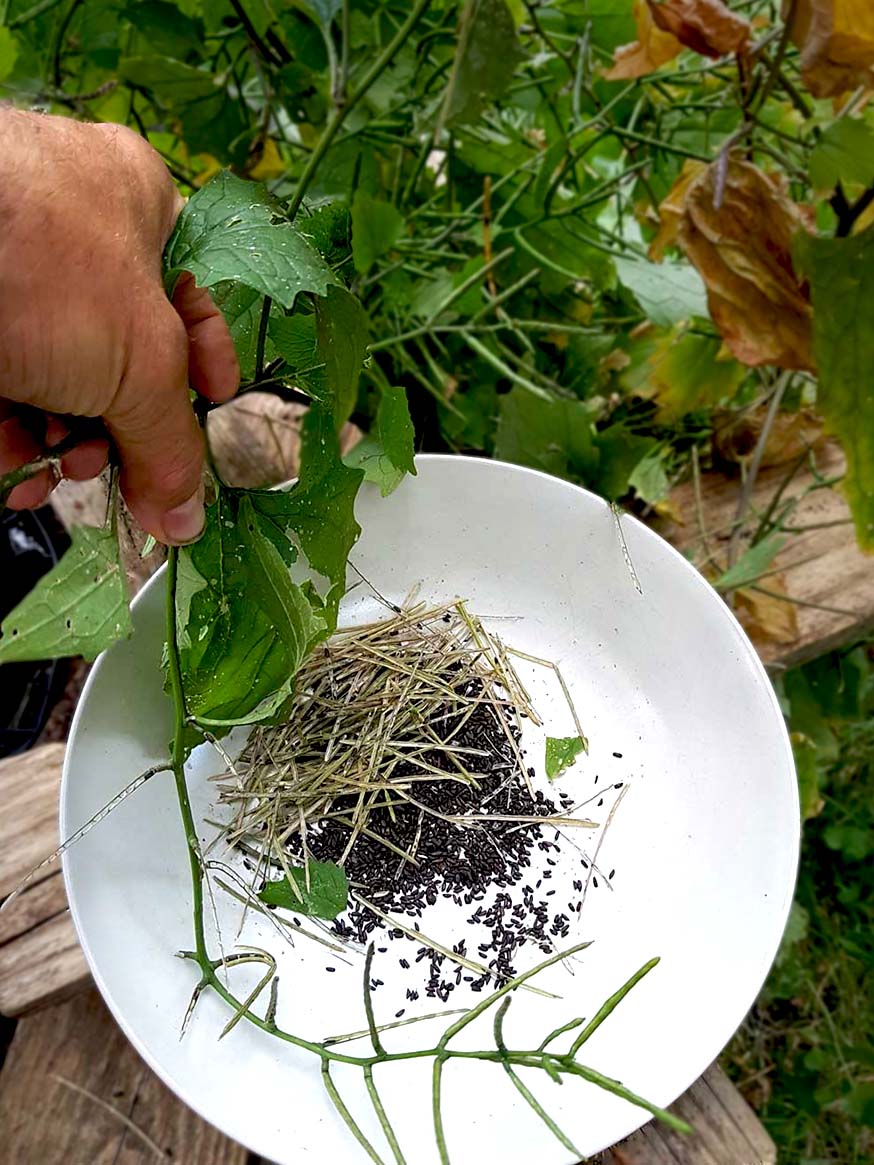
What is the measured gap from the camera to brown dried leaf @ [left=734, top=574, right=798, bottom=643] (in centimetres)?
77

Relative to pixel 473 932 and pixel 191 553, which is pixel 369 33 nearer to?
pixel 191 553

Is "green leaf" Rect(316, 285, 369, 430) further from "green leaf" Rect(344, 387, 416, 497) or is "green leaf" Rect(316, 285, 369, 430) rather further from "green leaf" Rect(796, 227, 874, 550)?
"green leaf" Rect(796, 227, 874, 550)

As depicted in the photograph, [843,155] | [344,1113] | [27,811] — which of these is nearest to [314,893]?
[344,1113]

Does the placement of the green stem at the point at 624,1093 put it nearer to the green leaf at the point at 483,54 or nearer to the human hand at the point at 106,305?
the human hand at the point at 106,305

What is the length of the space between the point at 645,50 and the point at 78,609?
555 millimetres

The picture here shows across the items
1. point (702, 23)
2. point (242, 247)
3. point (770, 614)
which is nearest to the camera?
point (242, 247)

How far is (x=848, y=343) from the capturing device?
1.76 ft

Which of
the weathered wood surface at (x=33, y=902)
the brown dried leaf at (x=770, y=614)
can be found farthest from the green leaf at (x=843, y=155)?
the weathered wood surface at (x=33, y=902)

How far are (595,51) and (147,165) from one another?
57 centimetres

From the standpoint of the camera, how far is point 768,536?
32.0 inches

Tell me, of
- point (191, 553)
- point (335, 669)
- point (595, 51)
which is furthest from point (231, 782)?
point (595, 51)

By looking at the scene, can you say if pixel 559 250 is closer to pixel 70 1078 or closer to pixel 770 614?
pixel 770 614

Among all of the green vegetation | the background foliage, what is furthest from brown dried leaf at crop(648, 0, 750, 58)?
the green vegetation

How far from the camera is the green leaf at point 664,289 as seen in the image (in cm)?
74
